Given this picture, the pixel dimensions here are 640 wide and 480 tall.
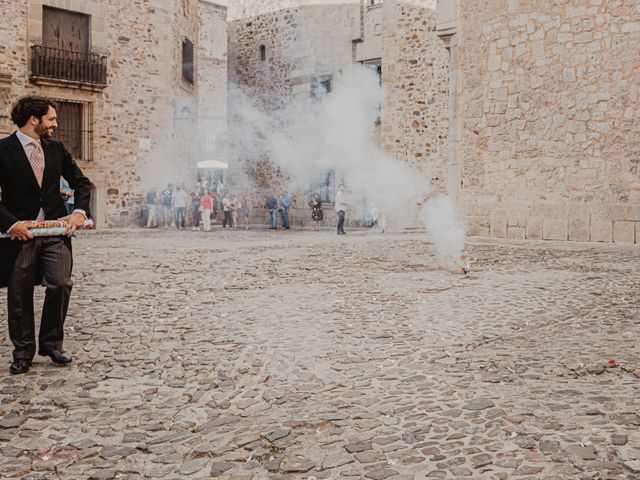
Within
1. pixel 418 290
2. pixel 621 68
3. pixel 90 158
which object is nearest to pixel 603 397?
pixel 418 290

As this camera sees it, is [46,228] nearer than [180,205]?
Yes

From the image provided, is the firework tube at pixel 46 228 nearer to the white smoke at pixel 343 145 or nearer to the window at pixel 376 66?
the white smoke at pixel 343 145

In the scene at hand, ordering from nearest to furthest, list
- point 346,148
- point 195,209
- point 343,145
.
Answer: point 346,148 < point 343,145 < point 195,209

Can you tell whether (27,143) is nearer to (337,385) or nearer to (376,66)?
(337,385)

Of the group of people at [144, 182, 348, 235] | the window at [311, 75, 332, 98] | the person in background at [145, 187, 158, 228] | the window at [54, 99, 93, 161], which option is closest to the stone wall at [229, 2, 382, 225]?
the window at [311, 75, 332, 98]

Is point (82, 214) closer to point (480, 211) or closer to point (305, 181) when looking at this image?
point (480, 211)

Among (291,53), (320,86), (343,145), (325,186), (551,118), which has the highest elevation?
(291,53)

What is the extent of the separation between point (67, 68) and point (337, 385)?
1803 cm

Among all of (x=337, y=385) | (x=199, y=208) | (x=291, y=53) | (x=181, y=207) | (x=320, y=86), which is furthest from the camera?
(x=291, y=53)

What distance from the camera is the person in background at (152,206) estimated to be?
20.4m

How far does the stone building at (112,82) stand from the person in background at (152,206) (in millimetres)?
503

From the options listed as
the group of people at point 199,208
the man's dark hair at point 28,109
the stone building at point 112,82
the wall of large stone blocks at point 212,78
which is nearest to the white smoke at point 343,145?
the group of people at point 199,208

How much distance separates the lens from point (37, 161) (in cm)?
374

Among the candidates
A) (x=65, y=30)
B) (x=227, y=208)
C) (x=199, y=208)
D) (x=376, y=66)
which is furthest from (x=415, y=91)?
(x=65, y=30)
